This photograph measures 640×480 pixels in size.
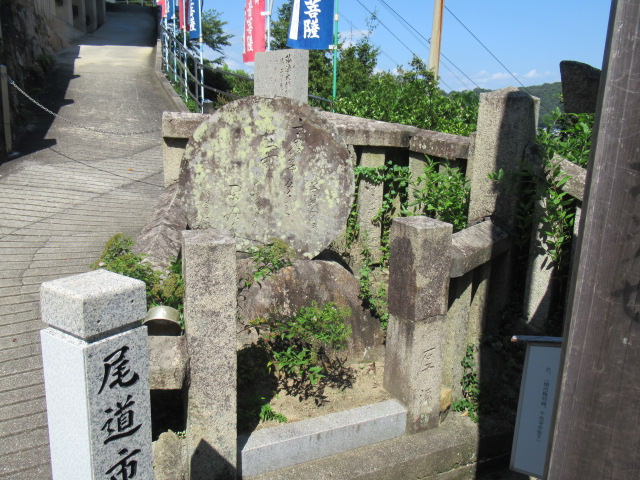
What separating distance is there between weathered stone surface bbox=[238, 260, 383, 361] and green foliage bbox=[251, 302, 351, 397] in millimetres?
181

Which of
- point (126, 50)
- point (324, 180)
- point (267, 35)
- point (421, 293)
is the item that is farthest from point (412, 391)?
point (126, 50)

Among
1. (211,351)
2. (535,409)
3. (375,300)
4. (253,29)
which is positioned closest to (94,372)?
(211,351)

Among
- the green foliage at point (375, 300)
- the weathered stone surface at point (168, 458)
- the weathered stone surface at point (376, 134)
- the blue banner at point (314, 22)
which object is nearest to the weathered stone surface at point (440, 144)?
the weathered stone surface at point (376, 134)

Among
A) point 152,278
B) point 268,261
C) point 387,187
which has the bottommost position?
point 152,278

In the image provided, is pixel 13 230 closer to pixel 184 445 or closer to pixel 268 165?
pixel 268 165

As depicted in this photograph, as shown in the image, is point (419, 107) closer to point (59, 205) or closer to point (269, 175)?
point (269, 175)

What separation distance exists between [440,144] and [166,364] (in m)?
2.90

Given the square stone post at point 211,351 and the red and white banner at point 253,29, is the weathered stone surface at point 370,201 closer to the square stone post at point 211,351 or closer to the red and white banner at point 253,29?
the square stone post at point 211,351

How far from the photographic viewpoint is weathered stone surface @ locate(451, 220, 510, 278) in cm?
345

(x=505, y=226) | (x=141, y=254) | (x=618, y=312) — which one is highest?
(x=618, y=312)

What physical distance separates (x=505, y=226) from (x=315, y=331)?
4.85 feet

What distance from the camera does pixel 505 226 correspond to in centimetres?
395

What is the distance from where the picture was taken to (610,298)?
159 cm

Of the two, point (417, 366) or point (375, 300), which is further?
point (375, 300)
